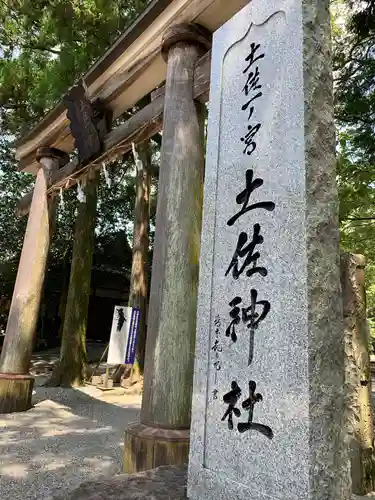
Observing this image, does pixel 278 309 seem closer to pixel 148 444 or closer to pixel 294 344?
pixel 294 344

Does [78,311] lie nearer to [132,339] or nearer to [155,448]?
[132,339]

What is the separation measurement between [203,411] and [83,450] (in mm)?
2874

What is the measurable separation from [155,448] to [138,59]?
167 inches

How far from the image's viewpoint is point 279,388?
176cm

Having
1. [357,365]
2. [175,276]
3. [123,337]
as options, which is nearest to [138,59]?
[175,276]

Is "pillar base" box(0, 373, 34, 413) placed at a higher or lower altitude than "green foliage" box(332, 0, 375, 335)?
lower

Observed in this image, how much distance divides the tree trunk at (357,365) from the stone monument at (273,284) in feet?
6.53

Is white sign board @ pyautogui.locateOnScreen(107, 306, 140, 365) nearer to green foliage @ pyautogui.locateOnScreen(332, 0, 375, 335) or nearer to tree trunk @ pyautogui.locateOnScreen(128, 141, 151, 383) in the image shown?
tree trunk @ pyautogui.locateOnScreen(128, 141, 151, 383)

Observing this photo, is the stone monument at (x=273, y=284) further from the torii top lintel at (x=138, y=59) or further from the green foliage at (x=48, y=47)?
the green foliage at (x=48, y=47)

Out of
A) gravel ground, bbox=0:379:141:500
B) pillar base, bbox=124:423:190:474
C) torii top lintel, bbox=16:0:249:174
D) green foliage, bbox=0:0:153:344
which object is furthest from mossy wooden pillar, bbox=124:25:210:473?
green foliage, bbox=0:0:153:344

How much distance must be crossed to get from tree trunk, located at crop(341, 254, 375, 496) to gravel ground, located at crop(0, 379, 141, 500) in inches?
88.6

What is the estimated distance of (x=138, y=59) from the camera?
4887 millimetres

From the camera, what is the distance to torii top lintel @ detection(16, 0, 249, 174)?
154 inches

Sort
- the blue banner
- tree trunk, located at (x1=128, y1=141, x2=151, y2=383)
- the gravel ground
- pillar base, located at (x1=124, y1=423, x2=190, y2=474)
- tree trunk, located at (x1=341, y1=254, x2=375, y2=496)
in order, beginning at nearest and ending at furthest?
pillar base, located at (x1=124, y1=423, x2=190, y2=474) < the gravel ground < tree trunk, located at (x1=341, y1=254, x2=375, y2=496) < the blue banner < tree trunk, located at (x1=128, y1=141, x2=151, y2=383)
